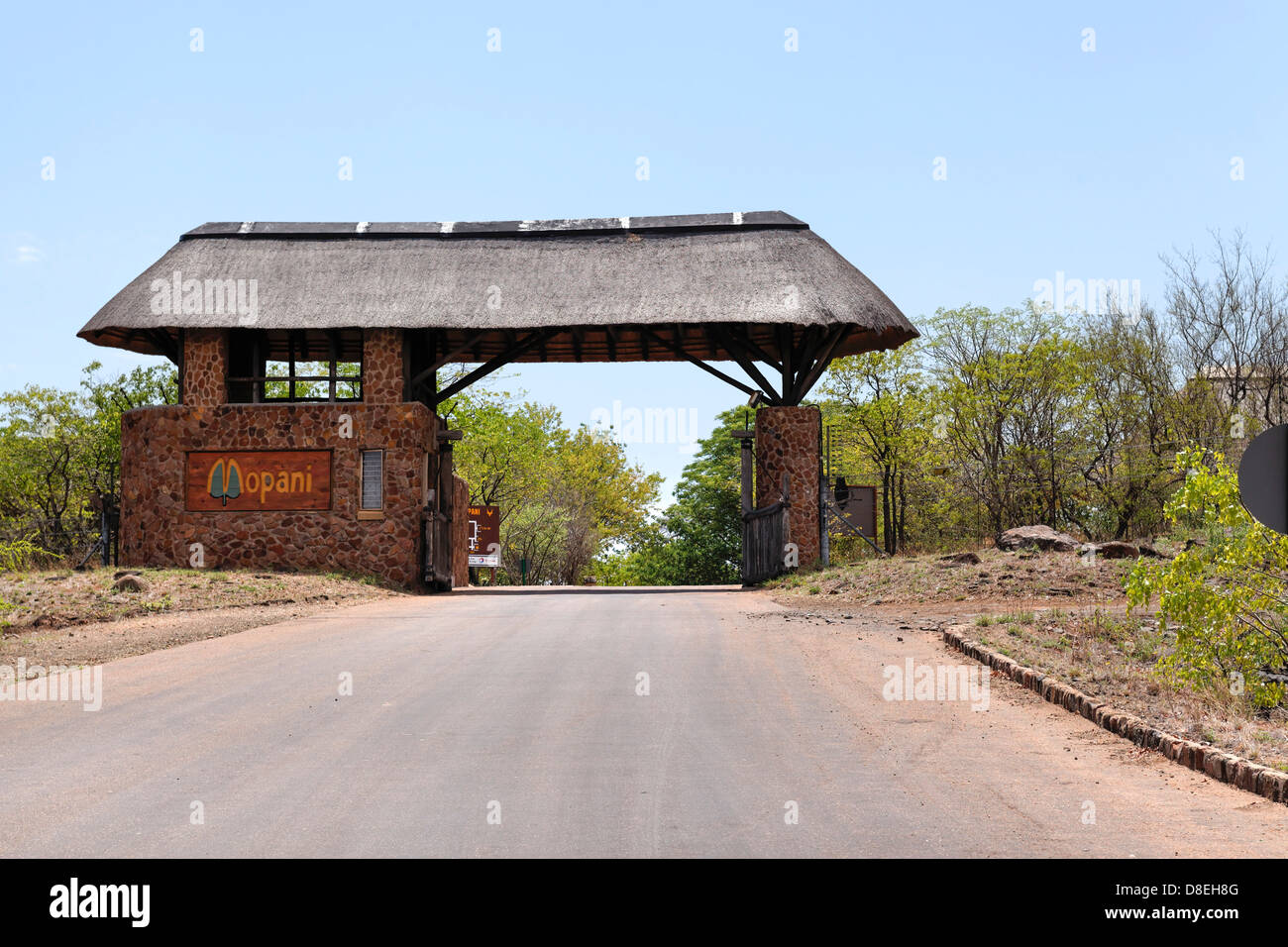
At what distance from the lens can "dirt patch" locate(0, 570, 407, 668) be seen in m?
14.4

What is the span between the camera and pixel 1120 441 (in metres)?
36.8

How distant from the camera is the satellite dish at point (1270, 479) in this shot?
21.7 ft

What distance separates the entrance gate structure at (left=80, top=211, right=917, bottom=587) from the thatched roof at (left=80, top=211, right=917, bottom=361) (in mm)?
53

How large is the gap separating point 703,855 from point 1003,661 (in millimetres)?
6831

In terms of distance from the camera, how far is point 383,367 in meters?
26.6

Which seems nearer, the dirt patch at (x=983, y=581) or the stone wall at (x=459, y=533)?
the dirt patch at (x=983, y=581)

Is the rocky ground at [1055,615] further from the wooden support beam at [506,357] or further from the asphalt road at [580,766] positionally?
the wooden support beam at [506,357]

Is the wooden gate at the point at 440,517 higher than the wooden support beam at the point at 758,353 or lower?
lower

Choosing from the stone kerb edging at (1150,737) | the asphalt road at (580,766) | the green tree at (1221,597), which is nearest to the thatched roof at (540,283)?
the asphalt road at (580,766)

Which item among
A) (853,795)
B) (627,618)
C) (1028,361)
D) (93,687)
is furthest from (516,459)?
(853,795)

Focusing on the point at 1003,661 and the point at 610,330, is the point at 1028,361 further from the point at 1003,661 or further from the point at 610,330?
the point at 1003,661

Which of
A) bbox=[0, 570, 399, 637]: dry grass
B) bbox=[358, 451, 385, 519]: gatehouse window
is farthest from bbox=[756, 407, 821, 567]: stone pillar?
bbox=[0, 570, 399, 637]: dry grass

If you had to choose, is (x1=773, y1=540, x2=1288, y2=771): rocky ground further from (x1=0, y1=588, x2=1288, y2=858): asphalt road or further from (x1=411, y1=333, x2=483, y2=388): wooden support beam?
(x1=411, y1=333, x2=483, y2=388): wooden support beam

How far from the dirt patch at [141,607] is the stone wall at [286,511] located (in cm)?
166
